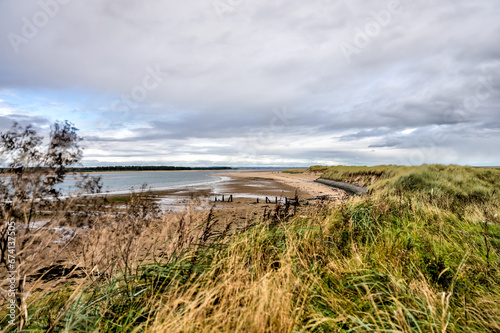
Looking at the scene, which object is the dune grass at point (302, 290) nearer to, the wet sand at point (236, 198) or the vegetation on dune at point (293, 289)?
the vegetation on dune at point (293, 289)

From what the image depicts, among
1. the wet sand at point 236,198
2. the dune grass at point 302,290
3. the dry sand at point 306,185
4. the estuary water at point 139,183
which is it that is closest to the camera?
the dune grass at point 302,290

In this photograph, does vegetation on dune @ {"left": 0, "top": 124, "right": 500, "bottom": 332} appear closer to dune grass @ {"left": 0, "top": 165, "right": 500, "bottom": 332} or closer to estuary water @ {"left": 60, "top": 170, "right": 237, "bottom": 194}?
dune grass @ {"left": 0, "top": 165, "right": 500, "bottom": 332}

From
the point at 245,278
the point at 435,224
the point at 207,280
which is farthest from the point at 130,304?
the point at 435,224

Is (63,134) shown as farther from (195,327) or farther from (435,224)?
(435,224)

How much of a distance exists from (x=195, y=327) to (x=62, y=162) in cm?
578

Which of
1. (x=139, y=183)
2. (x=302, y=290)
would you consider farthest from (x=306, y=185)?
(x=302, y=290)

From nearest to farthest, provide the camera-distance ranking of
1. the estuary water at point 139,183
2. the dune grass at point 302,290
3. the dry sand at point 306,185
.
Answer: the dune grass at point 302,290 → the dry sand at point 306,185 → the estuary water at point 139,183

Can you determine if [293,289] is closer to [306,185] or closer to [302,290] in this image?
[302,290]

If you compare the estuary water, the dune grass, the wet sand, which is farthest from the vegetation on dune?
the estuary water

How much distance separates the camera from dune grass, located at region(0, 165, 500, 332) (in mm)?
2209

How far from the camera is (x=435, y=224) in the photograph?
5.20 m

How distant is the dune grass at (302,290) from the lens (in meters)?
2.21

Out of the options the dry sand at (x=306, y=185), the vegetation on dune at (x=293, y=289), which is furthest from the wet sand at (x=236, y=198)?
the vegetation on dune at (x=293, y=289)

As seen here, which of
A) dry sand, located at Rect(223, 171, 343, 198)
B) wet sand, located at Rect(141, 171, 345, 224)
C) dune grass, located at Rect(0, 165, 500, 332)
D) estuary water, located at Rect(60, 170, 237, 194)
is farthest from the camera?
estuary water, located at Rect(60, 170, 237, 194)
